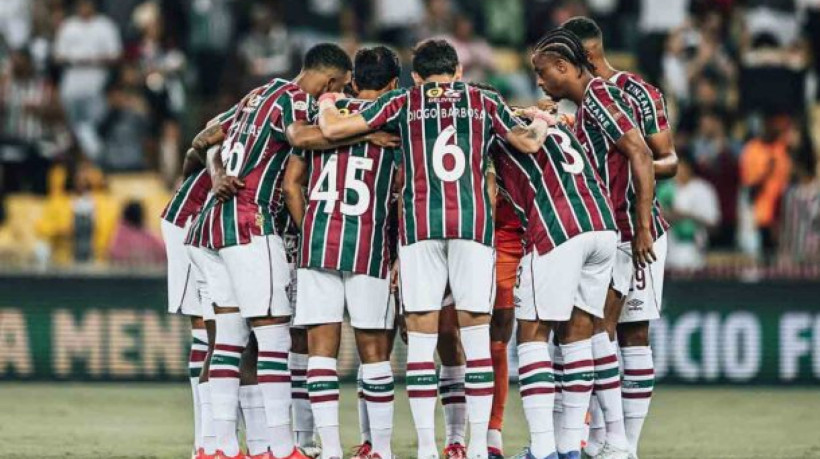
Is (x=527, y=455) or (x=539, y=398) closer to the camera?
(x=539, y=398)

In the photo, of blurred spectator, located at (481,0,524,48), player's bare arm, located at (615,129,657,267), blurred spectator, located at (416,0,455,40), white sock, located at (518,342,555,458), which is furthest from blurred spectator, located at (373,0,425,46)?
white sock, located at (518,342,555,458)

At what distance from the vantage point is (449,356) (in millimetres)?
11078

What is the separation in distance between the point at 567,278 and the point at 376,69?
1787 millimetres

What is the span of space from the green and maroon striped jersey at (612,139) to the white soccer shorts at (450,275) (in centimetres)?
112

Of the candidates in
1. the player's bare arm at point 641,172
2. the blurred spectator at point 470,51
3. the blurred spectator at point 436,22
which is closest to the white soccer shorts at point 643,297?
the player's bare arm at point 641,172

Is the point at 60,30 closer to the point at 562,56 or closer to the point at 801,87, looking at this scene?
the point at 801,87

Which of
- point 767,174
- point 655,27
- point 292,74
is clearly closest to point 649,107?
point 767,174

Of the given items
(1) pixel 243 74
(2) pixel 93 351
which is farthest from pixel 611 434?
(1) pixel 243 74

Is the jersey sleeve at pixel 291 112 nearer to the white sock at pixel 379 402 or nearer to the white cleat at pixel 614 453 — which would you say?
the white sock at pixel 379 402

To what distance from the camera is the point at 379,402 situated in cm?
1044

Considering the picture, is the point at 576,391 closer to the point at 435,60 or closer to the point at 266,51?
the point at 435,60

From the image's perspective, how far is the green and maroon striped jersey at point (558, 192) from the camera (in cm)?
1045

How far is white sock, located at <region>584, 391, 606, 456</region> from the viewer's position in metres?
11.2

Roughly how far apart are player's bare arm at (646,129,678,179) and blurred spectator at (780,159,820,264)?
6901 mm
